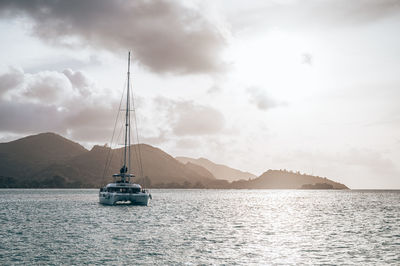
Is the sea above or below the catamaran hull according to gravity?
below

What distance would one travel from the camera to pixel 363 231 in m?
59.9

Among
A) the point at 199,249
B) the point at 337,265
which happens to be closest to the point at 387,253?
the point at 337,265

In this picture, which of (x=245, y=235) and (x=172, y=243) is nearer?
(x=172, y=243)

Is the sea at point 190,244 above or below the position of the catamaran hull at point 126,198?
below

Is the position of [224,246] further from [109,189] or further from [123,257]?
[109,189]

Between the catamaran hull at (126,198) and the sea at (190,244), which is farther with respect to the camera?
the catamaran hull at (126,198)

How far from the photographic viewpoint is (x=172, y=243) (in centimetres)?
4488

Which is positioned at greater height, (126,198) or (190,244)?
(126,198)

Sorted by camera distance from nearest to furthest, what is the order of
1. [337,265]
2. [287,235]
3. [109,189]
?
[337,265], [287,235], [109,189]

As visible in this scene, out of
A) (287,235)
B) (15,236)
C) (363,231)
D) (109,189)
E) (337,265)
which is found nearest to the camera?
(337,265)

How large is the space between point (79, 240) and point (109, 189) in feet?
174

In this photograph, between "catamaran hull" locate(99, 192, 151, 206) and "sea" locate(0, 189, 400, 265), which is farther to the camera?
"catamaran hull" locate(99, 192, 151, 206)

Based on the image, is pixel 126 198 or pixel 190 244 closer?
pixel 190 244

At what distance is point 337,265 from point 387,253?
33.4 feet
